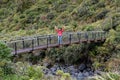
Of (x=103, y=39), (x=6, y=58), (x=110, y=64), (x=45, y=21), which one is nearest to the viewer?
(x=6, y=58)

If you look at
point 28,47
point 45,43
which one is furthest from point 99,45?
point 28,47

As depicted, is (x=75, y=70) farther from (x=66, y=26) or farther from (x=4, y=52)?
(x=4, y=52)

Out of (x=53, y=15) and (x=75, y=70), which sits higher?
(x=75, y=70)

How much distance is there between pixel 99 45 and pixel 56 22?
1649 cm

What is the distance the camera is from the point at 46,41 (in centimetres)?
2248

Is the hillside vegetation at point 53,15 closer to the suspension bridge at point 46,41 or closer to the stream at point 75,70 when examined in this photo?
the suspension bridge at point 46,41

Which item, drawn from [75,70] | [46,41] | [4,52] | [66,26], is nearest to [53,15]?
[66,26]

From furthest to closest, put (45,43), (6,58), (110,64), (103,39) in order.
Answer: (103,39)
(110,64)
(45,43)
(6,58)

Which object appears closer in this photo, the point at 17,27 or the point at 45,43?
the point at 45,43

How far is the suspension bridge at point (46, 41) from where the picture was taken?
1863 cm

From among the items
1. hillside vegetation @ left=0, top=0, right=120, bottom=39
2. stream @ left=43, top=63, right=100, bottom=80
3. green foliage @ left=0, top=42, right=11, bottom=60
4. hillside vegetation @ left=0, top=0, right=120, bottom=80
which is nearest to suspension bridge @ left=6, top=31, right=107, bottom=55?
hillside vegetation @ left=0, top=0, right=120, bottom=80

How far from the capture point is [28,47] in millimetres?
20172

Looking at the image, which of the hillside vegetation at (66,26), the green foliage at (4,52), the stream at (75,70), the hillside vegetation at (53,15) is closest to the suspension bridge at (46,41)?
the hillside vegetation at (66,26)

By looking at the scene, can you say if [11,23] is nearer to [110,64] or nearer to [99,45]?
[99,45]
